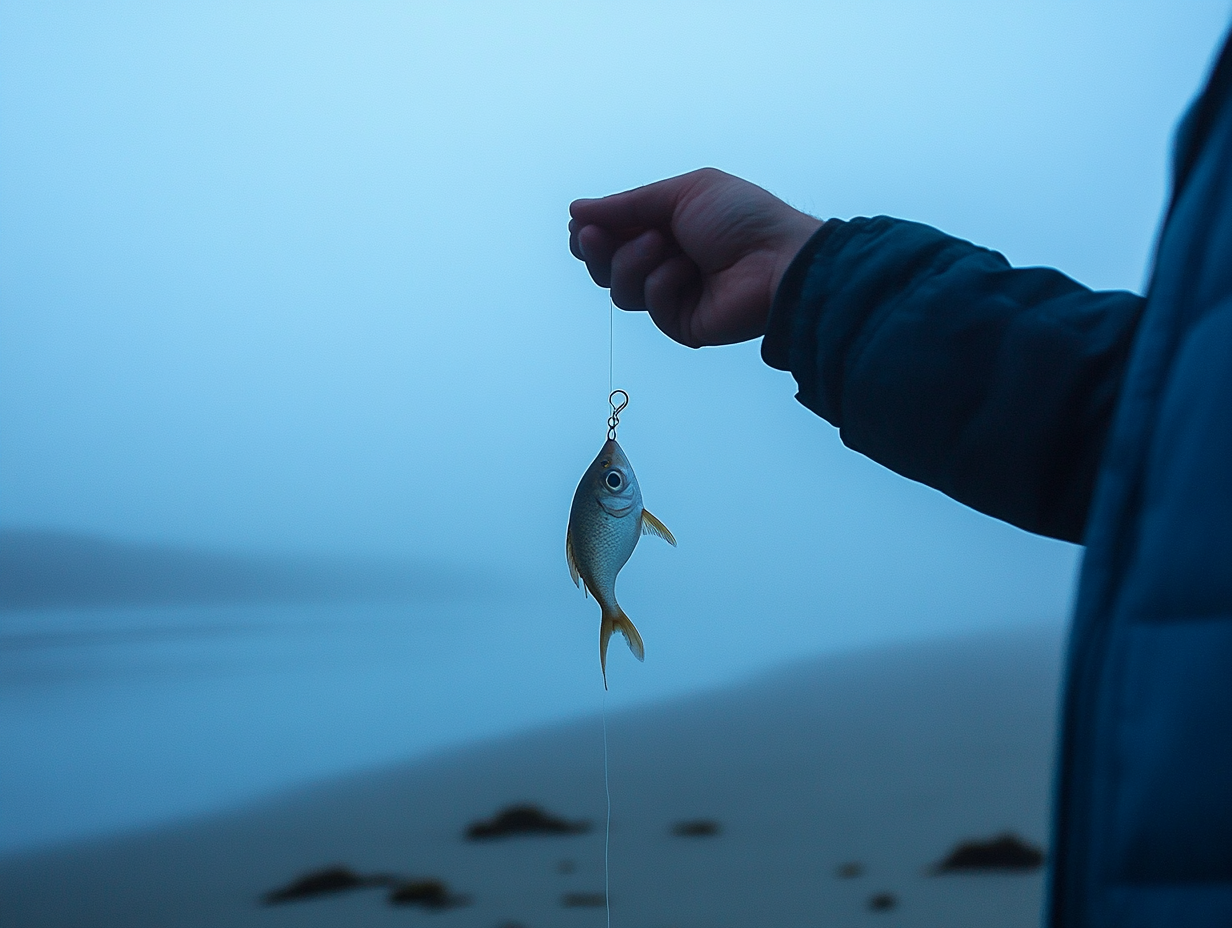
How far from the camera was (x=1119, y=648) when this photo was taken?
46 cm

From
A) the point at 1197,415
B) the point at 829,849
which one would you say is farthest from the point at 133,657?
the point at 1197,415

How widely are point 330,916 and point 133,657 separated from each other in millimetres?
4139

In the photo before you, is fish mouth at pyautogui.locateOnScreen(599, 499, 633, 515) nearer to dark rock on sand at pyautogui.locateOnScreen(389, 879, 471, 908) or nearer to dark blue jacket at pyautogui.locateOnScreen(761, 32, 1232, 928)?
dark blue jacket at pyautogui.locateOnScreen(761, 32, 1232, 928)

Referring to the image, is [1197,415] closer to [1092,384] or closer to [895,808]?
[1092,384]

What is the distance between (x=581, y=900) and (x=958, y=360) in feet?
9.78

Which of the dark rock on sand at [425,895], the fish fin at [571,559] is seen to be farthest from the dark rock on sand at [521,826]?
the fish fin at [571,559]

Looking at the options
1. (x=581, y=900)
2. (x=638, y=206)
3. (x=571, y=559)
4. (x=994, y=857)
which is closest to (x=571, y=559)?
(x=571, y=559)

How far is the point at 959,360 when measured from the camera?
Answer: 92cm

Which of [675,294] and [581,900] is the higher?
[675,294]

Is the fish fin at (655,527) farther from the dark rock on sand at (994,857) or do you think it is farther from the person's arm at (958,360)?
the dark rock on sand at (994,857)

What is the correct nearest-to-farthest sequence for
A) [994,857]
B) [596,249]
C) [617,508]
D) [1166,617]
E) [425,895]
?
[1166,617]
[596,249]
[617,508]
[425,895]
[994,857]

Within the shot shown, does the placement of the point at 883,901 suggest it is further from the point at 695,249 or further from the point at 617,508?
the point at 695,249

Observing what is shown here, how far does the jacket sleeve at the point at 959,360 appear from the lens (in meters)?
0.85

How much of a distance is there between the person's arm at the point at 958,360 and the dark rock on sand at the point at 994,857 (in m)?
3.10
